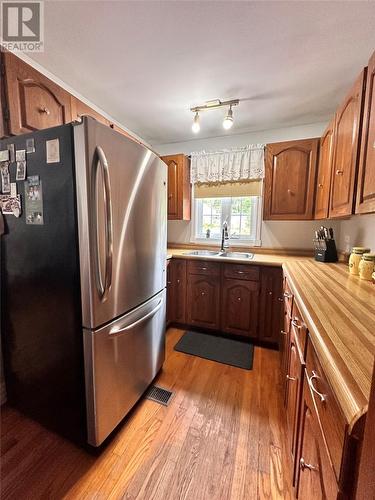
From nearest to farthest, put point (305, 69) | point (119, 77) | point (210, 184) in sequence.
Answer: point (305, 69) < point (119, 77) < point (210, 184)

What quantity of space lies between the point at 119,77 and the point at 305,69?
1.37 m

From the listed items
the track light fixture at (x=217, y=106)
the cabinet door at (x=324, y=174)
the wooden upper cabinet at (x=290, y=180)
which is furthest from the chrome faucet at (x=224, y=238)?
the track light fixture at (x=217, y=106)

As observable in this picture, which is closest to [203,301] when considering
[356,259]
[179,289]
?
[179,289]

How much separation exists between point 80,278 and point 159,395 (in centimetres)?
112

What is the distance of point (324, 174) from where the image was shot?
1882mm

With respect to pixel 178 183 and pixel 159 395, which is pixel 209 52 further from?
pixel 159 395

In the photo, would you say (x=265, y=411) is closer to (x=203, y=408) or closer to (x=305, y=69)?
(x=203, y=408)

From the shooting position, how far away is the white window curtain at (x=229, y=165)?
2.50m

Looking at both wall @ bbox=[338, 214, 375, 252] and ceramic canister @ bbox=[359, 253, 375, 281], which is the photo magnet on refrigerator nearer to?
ceramic canister @ bbox=[359, 253, 375, 281]

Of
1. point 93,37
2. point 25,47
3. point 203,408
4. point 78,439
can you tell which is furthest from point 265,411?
point 25,47

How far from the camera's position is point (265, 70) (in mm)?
1567

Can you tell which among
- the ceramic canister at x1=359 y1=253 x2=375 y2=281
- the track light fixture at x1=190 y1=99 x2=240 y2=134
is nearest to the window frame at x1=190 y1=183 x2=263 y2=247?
the track light fixture at x1=190 y1=99 x2=240 y2=134

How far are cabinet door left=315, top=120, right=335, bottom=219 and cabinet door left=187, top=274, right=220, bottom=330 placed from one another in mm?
1166

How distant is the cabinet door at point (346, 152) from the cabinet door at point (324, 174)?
0.11 m
